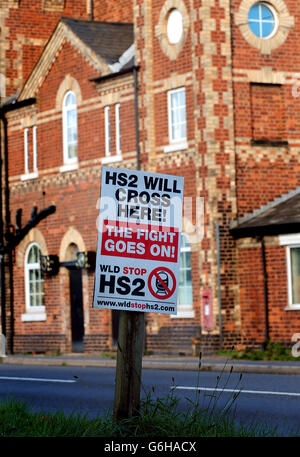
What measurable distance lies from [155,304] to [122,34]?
24.0 m

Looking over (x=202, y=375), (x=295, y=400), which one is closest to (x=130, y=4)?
(x=202, y=375)

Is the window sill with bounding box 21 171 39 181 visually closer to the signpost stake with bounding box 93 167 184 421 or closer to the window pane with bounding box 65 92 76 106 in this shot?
the window pane with bounding box 65 92 76 106

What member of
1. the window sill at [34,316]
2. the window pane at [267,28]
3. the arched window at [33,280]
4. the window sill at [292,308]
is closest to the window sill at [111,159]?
the arched window at [33,280]

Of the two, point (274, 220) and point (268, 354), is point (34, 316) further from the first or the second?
point (274, 220)

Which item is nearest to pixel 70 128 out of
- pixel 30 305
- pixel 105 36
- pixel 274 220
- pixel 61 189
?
pixel 61 189

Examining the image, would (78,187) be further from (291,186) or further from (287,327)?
(287,327)

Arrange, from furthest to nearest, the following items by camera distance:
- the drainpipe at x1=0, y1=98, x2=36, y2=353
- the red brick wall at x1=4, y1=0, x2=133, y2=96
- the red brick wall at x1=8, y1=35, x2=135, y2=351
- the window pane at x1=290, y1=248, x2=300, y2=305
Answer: the red brick wall at x1=4, y1=0, x2=133, y2=96
the drainpipe at x1=0, y1=98, x2=36, y2=353
the red brick wall at x1=8, y1=35, x2=135, y2=351
the window pane at x1=290, y1=248, x2=300, y2=305

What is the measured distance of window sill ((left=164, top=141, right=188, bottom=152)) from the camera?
91.0ft

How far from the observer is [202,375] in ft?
67.8

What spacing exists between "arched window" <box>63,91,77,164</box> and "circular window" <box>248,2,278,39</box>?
6528 millimetres

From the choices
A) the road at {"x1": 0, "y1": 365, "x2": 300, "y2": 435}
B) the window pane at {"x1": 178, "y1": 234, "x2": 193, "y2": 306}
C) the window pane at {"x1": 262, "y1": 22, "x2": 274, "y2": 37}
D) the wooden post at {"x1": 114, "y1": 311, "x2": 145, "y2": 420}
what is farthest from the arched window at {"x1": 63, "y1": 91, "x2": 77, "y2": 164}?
the wooden post at {"x1": 114, "y1": 311, "x2": 145, "y2": 420}

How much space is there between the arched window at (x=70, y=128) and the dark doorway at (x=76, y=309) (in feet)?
11.2

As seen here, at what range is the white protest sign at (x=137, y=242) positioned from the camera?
30.1 ft

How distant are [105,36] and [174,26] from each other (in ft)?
14.1
